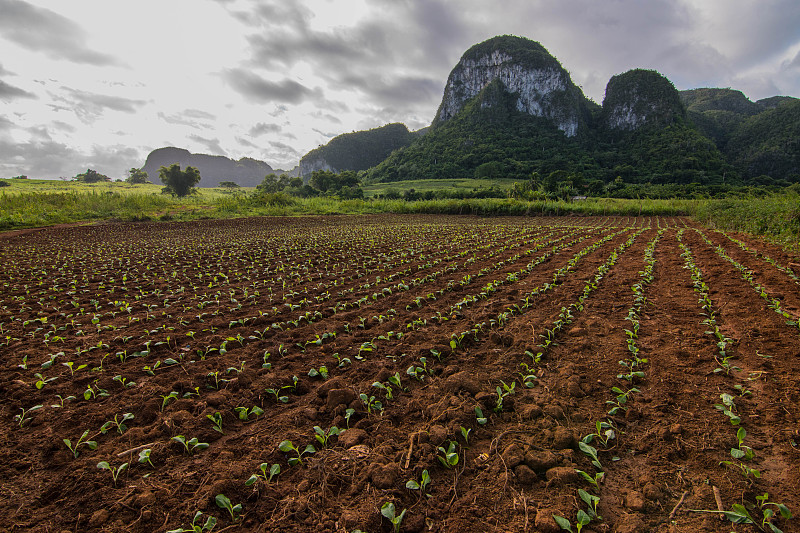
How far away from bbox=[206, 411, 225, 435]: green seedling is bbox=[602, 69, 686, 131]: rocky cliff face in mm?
143842

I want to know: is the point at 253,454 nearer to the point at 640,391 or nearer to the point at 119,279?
the point at 640,391

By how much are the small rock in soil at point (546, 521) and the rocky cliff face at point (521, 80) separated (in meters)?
140

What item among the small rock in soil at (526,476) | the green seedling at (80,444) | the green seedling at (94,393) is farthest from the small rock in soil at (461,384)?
the green seedling at (94,393)

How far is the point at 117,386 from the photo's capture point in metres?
3.78

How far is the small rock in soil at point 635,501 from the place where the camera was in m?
2.18

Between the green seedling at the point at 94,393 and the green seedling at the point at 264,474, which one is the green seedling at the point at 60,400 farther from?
the green seedling at the point at 264,474

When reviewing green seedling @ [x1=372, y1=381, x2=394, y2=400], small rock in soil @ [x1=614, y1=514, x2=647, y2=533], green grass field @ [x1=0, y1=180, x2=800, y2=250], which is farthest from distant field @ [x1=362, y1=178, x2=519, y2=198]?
small rock in soil @ [x1=614, y1=514, x2=647, y2=533]

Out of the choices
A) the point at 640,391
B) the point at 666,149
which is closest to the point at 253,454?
the point at 640,391

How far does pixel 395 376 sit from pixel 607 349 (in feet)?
9.57

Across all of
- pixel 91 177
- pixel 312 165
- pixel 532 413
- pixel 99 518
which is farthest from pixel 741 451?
pixel 312 165

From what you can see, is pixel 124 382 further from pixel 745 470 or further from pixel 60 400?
pixel 745 470

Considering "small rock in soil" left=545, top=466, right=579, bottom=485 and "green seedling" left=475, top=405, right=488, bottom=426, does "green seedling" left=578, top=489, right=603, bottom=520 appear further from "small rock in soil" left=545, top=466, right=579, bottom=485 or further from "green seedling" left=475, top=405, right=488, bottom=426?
"green seedling" left=475, top=405, right=488, bottom=426

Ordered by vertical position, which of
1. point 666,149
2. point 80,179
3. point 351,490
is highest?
point 666,149

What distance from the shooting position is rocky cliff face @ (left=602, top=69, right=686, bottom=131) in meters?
108
